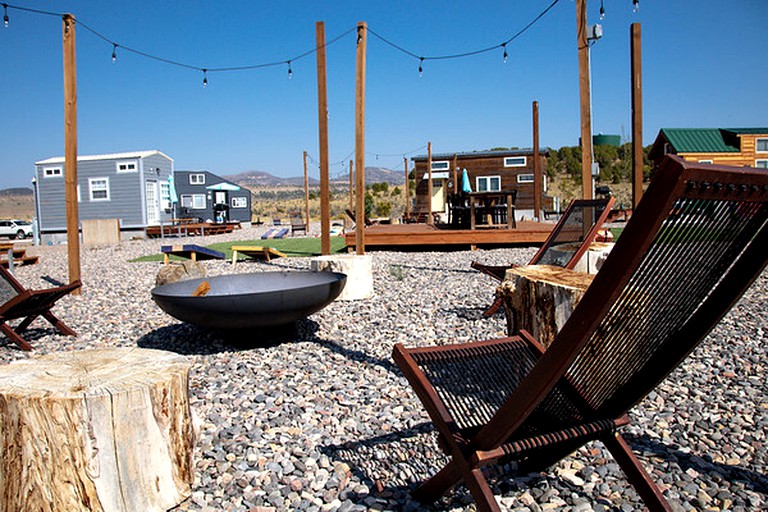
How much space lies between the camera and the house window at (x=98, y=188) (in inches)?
1076

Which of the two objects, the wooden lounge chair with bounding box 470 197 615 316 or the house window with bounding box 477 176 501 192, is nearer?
the wooden lounge chair with bounding box 470 197 615 316

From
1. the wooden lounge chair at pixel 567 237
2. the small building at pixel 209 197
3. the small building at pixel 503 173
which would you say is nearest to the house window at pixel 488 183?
the small building at pixel 503 173

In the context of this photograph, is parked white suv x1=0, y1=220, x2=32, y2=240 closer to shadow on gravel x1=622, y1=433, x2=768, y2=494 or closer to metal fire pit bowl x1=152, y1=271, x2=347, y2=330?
metal fire pit bowl x1=152, y1=271, x2=347, y2=330

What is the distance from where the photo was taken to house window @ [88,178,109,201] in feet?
89.7

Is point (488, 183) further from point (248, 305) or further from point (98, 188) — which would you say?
point (248, 305)

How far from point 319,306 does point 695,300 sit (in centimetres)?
358

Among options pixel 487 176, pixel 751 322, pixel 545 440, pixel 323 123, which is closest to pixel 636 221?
pixel 545 440

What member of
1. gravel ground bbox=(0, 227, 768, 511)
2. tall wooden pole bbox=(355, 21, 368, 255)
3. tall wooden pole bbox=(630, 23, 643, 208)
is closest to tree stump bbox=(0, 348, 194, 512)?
gravel ground bbox=(0, 227, 768, 511)

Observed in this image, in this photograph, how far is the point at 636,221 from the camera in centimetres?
128

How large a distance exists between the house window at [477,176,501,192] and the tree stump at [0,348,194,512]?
28885mm

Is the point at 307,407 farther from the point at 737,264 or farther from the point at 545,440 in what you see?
the point at 737,264

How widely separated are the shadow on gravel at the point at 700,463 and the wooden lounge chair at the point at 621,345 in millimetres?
689

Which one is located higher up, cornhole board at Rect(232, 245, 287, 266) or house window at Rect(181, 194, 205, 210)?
house window at Rect(181, 194, 205, 210)

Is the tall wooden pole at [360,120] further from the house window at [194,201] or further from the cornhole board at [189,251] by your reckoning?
the house window at [194,201]
